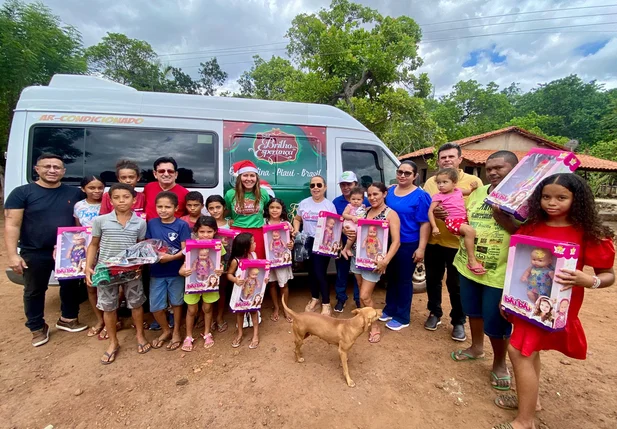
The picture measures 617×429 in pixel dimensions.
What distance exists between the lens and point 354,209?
3289 mm

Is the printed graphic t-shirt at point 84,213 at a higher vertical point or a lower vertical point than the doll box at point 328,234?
higher

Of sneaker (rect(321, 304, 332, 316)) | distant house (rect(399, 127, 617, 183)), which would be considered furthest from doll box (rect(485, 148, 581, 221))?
distant house (rect(399, 127, 617, 183))

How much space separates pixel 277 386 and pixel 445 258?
87.3 inches

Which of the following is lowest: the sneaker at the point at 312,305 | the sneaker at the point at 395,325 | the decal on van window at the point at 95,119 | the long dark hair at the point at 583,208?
the sneaker at the point at 395,325

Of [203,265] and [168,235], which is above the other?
[168,235]

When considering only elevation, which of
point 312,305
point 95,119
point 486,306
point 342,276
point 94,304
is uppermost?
point 95,119

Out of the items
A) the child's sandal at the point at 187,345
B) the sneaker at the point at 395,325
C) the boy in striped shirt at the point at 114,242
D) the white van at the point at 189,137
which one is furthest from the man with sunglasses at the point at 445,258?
the boy in striped shirt at the point at 114,242

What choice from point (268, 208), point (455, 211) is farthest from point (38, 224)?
point (455, 211)

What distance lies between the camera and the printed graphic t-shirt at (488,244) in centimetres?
224

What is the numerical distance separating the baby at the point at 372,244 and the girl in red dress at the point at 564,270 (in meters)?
1.26

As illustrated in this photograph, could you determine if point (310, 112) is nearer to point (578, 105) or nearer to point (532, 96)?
point (578, 105)

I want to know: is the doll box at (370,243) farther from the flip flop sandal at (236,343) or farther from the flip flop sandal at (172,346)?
the flip flop sandal at (172,346)

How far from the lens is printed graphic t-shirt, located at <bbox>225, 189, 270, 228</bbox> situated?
3.26 metres

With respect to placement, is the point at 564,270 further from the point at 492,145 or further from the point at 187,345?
the point at 492,145
